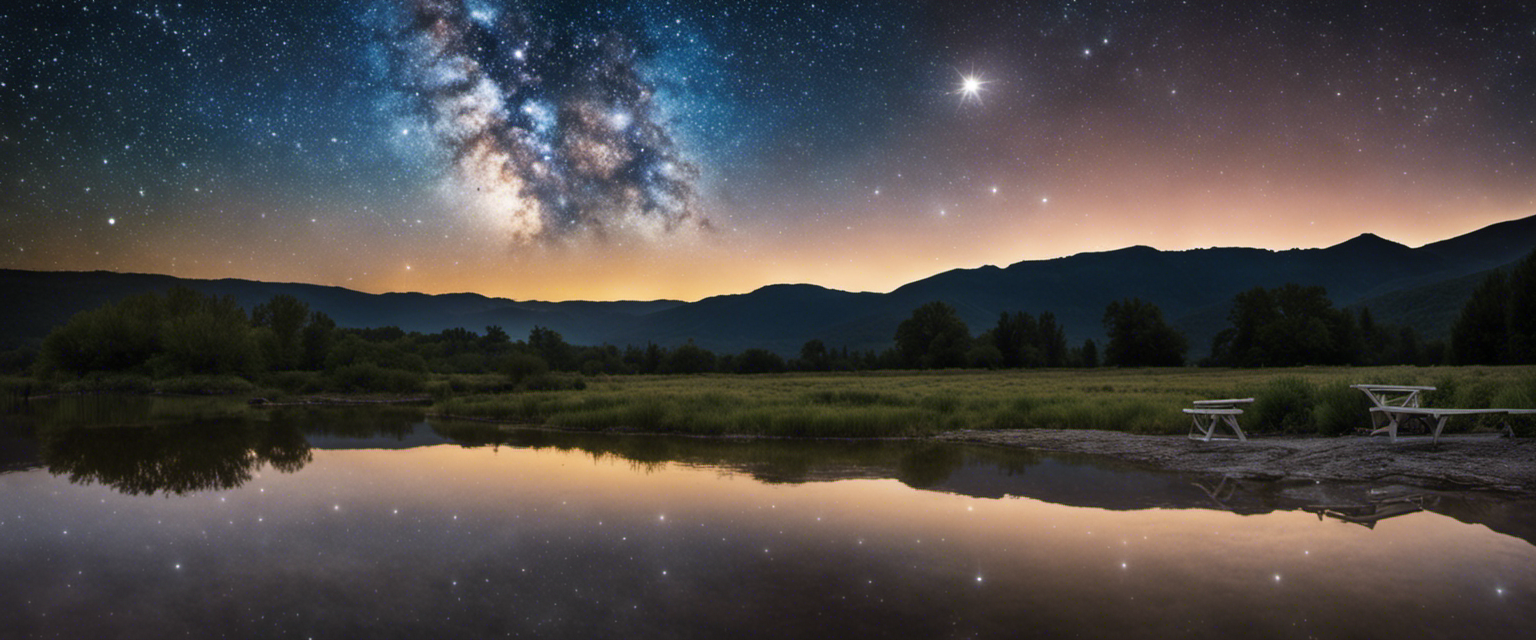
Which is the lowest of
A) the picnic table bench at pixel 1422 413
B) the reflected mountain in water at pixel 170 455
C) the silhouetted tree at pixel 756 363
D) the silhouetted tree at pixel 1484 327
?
the silhouetted tree at pixel 756 363

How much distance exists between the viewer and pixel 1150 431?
53.1ft

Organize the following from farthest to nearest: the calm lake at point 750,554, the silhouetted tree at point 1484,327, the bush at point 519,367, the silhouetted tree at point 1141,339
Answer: the silhouetted tree at point 1141,339 → the silhouetted tree at point 1484,327 → the bush at point 519,367 → the calm lake at point 750,554

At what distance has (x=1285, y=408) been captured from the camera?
49.1 ft

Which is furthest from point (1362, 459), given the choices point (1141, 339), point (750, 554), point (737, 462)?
point (1141, 339)

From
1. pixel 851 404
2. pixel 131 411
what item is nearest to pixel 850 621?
pixel 851 404

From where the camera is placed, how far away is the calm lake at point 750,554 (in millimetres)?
5000

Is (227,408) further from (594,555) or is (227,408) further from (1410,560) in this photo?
(1410,560)

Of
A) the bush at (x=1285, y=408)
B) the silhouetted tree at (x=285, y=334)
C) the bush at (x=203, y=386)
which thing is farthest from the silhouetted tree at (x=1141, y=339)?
the silhouetted tree at (x=285, y=334)

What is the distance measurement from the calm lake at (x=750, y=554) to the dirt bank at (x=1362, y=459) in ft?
2.87

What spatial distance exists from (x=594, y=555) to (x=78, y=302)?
155 metres

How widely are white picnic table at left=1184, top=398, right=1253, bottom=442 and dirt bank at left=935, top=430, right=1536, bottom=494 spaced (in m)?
0.26

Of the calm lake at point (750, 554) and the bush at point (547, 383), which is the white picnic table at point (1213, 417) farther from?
the bush at point (547, 383)

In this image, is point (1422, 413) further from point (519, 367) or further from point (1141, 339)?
point (1141, 339)

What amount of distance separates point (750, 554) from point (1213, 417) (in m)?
10.9
